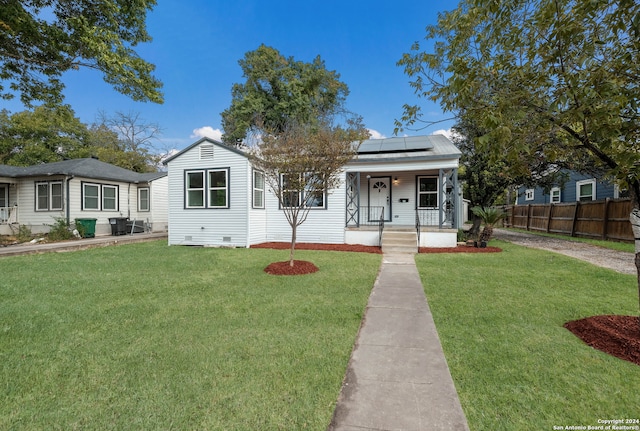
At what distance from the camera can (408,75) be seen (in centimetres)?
375

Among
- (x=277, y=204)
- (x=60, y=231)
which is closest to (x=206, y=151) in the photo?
(x=277, y=204)

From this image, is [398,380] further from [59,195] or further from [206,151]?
[59,195]

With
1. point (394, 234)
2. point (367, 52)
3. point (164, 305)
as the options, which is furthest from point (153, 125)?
point (164, 305)

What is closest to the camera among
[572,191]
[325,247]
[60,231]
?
[325,247]

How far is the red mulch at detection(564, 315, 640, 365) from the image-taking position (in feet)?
9.93

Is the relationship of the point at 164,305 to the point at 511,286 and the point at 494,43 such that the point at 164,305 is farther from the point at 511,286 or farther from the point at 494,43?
the point at 511,286

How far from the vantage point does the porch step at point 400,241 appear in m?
10.1

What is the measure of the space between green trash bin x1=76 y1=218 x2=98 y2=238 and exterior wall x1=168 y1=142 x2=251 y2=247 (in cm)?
513

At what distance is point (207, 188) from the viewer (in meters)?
11.4

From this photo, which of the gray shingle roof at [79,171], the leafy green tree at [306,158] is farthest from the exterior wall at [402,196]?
the gray shingle roof at [79,171]

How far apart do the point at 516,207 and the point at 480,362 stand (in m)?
23.1

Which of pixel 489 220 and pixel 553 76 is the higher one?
pixel 553 76

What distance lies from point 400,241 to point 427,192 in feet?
11.9

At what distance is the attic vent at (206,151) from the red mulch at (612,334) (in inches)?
440
